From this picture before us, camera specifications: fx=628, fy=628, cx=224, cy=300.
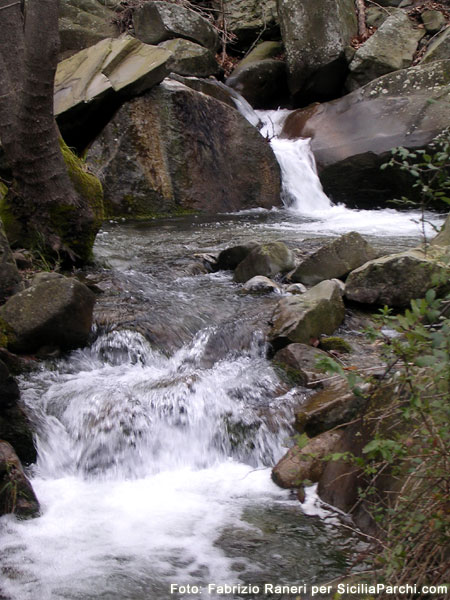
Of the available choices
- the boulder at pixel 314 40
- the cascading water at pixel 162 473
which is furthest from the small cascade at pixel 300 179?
the cascading water at pixel 162 473

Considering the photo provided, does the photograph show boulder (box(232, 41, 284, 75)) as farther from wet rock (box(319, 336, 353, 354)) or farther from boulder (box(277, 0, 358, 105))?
wet rock (box(319, 336, 353, 354))

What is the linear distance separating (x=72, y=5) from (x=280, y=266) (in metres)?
9.92

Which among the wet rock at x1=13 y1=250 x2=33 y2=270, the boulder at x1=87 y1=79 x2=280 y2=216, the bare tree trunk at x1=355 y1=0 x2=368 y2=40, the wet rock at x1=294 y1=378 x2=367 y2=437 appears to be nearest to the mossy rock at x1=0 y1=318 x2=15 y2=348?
the wet rock at x1=13 y1=250 x2=33 y2=270

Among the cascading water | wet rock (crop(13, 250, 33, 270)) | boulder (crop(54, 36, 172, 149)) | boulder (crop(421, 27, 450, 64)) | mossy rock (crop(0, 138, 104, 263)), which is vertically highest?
boulder (crop(421, 27, 450, 64))

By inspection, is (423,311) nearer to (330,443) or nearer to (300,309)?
(330,443)

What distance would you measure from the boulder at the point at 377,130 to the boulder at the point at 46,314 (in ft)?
23.8

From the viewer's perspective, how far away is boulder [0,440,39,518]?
10.1ft

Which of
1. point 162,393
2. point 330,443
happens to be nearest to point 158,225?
point 162,393

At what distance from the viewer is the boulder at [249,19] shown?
15000 mm

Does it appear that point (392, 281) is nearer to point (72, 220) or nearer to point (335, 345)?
point (335, 345)

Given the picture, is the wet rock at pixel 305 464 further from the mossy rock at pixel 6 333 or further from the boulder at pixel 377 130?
the boulder at pixel 377 130

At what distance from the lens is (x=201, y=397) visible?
4.22 m

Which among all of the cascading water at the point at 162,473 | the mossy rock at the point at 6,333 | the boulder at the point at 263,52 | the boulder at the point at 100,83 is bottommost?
the cascading water at the point at 162,473

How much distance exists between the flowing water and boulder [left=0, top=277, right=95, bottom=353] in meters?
0.19
